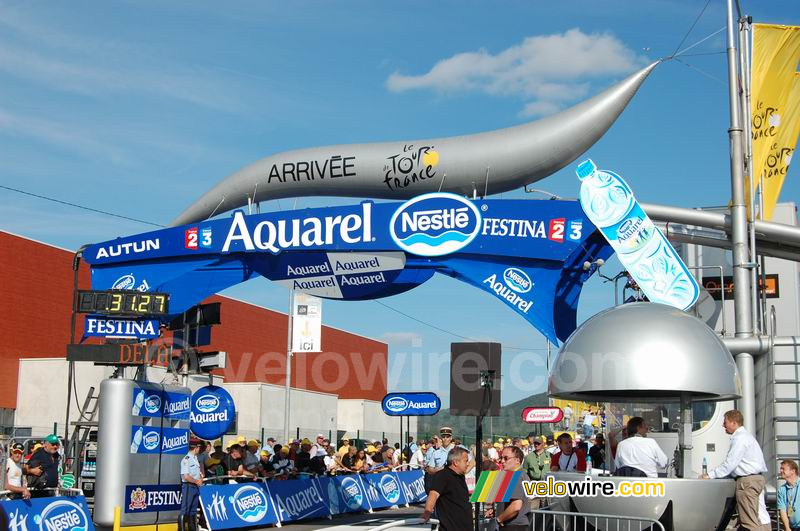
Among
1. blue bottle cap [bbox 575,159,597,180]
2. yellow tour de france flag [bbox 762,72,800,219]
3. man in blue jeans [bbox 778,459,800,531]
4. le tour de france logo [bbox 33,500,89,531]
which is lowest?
le tour de france logo [bbox 33,500,89,531]

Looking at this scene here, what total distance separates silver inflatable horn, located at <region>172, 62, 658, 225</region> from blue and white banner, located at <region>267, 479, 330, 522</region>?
6073mm

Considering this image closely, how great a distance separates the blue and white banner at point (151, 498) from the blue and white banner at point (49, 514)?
67cm

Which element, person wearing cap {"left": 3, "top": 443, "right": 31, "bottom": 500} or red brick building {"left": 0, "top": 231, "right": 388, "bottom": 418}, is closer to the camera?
person wearing cap {"left": 3, "top": 443, "right": 31, "bottom": 500}

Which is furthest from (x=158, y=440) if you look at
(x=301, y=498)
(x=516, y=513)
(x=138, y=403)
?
(x=516, y=513)

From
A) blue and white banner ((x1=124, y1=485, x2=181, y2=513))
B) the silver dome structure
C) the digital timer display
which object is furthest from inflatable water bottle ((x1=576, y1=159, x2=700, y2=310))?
blue and white banner ((x1=124, y1=485, x2=181, y2=513))

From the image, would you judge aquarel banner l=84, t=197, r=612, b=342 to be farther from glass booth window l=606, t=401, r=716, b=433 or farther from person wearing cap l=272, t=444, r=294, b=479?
person wearing cap l=272, t=444, r=294, b=479

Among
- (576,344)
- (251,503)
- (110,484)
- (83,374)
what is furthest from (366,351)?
(576,344)

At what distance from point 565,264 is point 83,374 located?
26797 mm

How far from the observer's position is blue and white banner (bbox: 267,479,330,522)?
64.5 ft

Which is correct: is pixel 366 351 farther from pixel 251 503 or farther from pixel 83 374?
pixel 251 503

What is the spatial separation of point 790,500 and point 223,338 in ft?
133

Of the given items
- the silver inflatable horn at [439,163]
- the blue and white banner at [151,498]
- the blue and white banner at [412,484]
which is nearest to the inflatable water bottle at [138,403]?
the blue and white banner at [151,498]

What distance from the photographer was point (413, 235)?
15.5 meters

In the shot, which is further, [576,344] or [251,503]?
[251,503]
